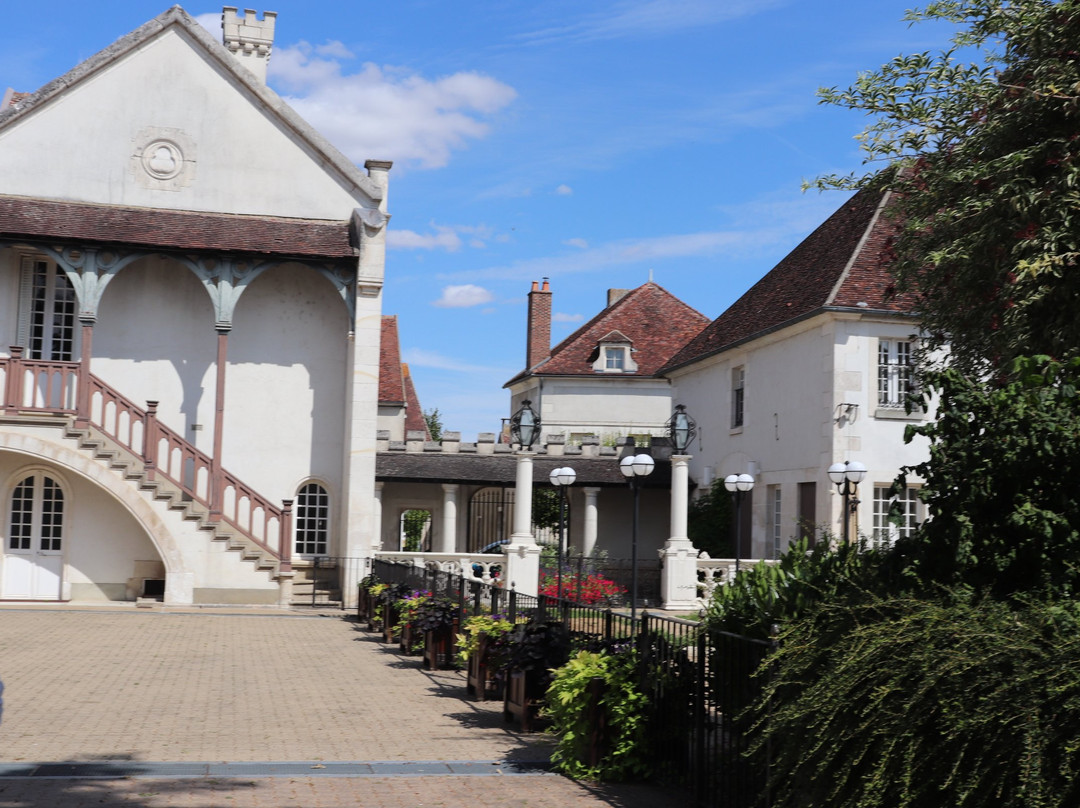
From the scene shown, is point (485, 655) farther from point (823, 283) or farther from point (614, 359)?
point (614, 359)

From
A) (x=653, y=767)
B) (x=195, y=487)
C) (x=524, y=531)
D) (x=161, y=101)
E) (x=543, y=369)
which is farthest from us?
(x=543, y=369)

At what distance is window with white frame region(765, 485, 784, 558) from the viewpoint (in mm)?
26938

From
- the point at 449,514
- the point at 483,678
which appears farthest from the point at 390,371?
the point at 483,678

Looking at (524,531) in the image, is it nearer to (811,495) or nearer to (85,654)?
(811,495)

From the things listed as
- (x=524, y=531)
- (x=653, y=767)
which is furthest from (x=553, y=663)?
(x=524, y=531)

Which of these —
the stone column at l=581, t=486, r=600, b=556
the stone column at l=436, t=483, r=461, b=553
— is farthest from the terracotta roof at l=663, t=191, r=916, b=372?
the stone column at l=436, t=483, r=461, b=553

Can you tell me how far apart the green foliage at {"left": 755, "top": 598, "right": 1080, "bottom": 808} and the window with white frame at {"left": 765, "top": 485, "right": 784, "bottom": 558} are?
21.1m

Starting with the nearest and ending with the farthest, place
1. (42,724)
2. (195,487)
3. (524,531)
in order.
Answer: (42,724) → (195,487) → (524,531)

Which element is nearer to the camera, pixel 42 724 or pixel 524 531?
pixel 42 724

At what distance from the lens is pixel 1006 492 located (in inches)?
247

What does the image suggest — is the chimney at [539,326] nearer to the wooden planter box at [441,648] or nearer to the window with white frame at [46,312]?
the window with white frame at [46,312]

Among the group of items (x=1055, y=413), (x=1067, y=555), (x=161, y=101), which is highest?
(x=161, y=101)

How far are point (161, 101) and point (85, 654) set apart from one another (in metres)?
13.2

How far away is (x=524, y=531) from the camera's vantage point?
26.4m
